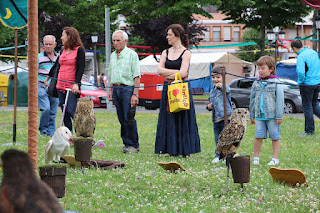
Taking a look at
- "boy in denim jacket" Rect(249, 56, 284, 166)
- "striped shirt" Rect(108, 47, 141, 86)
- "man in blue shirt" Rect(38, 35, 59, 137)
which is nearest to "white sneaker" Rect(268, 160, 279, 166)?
"boy in denim jacket" Rect(249, 56, 284, 166)

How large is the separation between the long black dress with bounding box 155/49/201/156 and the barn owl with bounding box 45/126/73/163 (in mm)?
2233

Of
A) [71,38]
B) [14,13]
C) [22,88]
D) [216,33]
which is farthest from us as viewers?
[216,33]

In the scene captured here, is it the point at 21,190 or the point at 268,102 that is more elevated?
the point at 268,102

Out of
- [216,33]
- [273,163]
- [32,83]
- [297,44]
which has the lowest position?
[273,163]

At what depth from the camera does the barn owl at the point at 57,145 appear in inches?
247

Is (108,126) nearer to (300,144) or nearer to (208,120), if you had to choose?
(208,120)

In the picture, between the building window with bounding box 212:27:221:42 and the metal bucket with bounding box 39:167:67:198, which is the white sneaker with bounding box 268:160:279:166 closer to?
the metal bucket with bounding box 39:167:67:198

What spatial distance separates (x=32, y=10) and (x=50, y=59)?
5885 mm

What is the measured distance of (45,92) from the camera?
10.7m

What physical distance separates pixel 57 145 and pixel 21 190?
4177mm

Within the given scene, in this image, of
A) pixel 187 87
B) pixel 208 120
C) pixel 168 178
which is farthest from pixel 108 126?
pixel 168 178

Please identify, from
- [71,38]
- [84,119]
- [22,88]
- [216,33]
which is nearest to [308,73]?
[71,38]

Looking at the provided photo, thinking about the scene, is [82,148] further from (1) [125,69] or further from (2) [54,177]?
(1) [125,69]

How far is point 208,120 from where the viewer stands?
57.3ft
